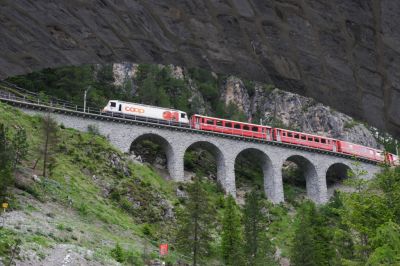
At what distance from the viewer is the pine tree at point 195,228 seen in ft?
88.8

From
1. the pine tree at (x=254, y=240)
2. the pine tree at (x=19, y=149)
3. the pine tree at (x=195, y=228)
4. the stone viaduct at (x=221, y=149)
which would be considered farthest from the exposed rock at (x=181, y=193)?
the pine tree at (x=19, y=149)

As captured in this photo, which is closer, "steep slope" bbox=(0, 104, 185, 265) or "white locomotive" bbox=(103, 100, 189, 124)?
"steep slope" bbox=(0, 104, 185, 265)

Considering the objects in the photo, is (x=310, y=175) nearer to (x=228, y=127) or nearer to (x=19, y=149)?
(x=228, y=127)

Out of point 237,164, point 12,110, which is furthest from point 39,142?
point 237,164

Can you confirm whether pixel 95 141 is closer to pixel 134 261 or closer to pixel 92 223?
pixel 92 223

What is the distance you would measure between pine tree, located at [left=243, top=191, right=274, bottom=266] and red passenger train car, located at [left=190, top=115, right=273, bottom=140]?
1615 centimetres

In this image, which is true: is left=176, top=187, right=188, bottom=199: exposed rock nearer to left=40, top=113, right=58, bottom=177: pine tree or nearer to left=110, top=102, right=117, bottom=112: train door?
left=110, top=102, right=117, bottom=112: train door

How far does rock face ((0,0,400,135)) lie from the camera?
115 inches

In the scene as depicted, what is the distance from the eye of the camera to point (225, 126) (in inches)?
1879

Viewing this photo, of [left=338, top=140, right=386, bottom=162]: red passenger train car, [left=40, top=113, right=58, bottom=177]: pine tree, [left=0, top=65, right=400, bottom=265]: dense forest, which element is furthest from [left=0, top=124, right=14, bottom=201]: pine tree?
[left=338, top=140, right=386, bottom=162]: red passenger train car

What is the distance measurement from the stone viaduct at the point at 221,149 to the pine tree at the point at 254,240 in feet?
44.1

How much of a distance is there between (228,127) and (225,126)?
1.55ft

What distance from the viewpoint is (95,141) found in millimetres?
37656

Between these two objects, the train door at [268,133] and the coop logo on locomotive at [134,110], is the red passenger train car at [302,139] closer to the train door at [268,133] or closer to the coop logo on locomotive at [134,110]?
the train door at [268,133]
